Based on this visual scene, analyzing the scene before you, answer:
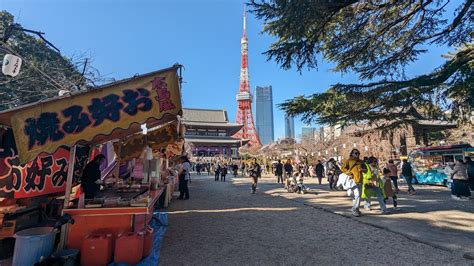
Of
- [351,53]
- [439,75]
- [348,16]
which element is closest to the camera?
[439,75]

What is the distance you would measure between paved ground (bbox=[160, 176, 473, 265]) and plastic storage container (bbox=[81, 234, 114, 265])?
2.45ft

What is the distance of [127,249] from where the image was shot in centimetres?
351

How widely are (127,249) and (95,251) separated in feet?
1.31

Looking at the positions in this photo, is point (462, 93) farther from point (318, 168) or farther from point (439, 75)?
point (318, 168)

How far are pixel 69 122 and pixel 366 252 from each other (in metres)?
4.64

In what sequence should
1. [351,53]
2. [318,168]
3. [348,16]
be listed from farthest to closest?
[318,168] → [351,53] → [348,16]

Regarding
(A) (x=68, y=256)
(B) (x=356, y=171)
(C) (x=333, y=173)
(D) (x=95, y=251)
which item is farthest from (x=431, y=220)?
(A) (x=68, y=256)

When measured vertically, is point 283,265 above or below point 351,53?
below

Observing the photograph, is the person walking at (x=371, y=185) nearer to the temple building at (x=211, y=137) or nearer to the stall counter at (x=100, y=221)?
the stall counter at (x=100, y=221)

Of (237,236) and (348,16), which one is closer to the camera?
(237,236)

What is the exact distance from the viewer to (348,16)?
800 cm

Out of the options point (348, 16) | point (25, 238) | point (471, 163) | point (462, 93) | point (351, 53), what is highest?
point (348, 16)

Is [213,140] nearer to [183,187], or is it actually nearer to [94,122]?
[183,187]

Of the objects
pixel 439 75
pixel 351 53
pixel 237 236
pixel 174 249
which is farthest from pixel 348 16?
pixel 174 249
